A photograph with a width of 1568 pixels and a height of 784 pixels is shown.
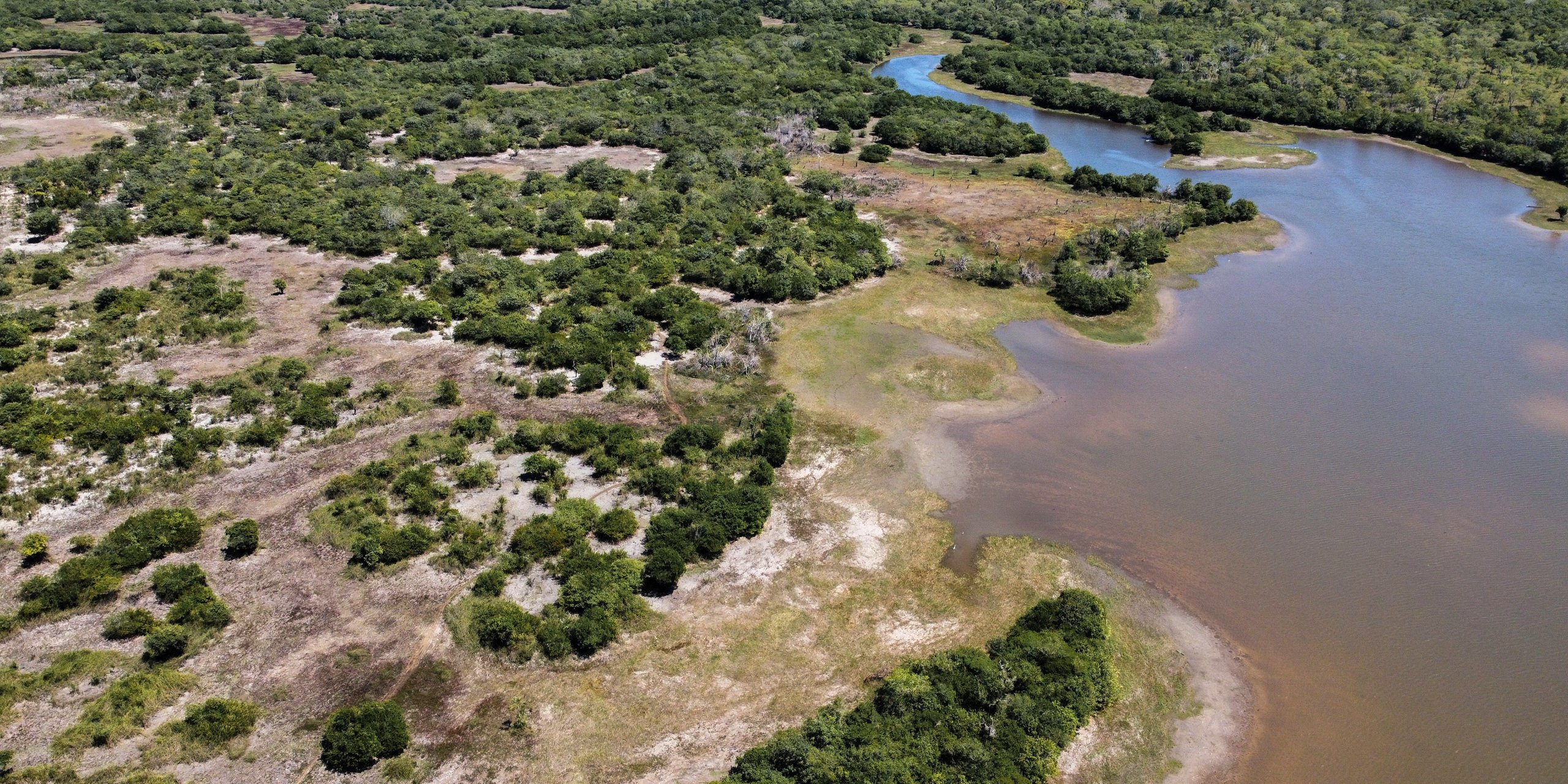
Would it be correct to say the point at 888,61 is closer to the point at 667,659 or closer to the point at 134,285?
the point at 134,285

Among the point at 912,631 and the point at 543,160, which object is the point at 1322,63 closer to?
the point at 543,160

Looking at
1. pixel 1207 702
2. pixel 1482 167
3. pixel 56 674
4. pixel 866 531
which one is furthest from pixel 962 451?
pixel 1482 167

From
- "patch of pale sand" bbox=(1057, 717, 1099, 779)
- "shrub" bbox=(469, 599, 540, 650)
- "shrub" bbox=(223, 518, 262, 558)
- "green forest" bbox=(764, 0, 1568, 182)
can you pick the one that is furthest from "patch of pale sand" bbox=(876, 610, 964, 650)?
"green forest" bbox=(764, 0, 1568, 182)

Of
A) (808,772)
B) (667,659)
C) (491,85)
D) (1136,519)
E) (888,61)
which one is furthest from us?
(888,61)

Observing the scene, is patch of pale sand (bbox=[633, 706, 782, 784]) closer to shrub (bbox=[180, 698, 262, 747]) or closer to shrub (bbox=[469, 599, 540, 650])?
shrub (bbox=[469, 599, 540, 650])

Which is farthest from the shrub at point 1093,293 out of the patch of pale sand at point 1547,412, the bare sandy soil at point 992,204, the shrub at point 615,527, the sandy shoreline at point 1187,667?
the shrub at point 615,527

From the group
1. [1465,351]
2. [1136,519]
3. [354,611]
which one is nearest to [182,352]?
[354,611]

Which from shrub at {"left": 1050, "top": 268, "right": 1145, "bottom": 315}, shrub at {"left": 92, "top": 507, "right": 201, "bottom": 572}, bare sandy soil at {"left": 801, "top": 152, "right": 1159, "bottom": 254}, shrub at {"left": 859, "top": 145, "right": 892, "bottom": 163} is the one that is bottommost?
shrub at {"left": 92, "top": 507, "right": 201, "bottom": 572}
